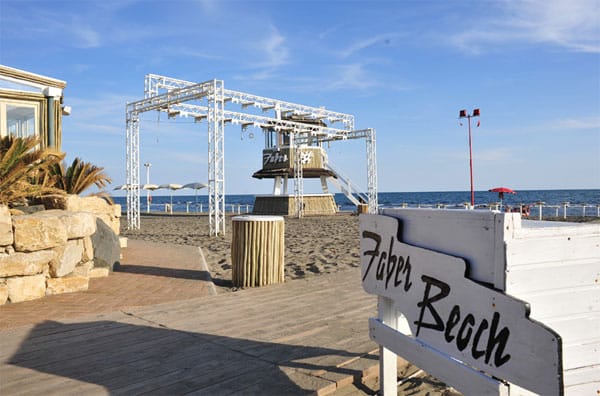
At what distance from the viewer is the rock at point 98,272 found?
7.45 meters

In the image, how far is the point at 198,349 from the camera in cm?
383

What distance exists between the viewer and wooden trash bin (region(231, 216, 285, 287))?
6.61 meters

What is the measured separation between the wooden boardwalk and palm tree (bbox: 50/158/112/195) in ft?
16.9

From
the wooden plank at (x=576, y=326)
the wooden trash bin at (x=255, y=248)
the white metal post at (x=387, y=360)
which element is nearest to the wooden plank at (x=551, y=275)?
the wooden plank at (x=576, y=326)

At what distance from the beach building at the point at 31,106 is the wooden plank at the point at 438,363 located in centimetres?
1028

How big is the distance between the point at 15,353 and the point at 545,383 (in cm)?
381

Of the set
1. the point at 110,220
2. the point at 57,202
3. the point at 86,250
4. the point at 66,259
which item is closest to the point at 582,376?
the point at 66,259

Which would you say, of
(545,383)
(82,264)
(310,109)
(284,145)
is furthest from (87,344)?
(284,145)

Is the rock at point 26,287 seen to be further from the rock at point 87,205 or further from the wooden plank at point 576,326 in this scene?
the wooden plank at point 576,326

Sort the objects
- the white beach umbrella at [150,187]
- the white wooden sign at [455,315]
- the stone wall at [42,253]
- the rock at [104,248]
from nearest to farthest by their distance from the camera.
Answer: the white wooden sign at [455,315], the stone wall at [42,253], the rock at [104,248], the white beach umbrella at [150,187]

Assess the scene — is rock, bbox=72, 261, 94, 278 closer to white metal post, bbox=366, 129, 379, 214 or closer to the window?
the window

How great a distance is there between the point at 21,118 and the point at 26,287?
7.19 m

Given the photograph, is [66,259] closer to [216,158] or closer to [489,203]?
[216,158]

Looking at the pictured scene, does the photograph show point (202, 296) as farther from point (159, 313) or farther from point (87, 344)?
point (87, 344)
